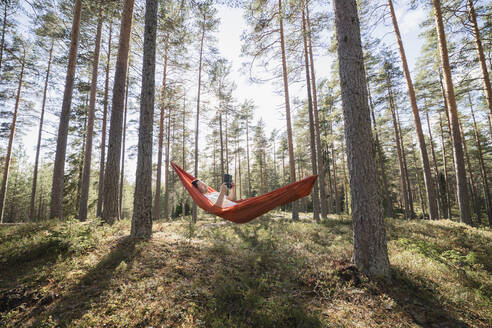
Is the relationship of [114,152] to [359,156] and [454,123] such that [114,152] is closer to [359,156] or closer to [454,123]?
[359,156]

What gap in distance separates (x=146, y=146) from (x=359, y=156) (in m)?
4.25

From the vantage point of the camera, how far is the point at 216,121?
49.0ft

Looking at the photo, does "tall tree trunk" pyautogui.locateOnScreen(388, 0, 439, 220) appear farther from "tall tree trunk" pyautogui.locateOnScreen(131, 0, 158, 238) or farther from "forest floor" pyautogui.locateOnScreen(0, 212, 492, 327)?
"tall tree trunk" pyautogui.locateOnScreen(131, 0, 158, 238)

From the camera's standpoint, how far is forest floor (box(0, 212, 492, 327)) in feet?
7.32

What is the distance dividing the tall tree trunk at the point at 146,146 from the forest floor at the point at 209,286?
1.33 ft

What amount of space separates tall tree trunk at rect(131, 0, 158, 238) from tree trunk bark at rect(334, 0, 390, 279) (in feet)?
13.0

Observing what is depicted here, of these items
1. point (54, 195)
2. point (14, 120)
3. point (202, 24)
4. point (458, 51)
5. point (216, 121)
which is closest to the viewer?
point (54, 195)

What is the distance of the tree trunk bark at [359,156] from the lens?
3172 millimetres

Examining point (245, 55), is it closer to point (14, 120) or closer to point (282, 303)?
point (282, 303)

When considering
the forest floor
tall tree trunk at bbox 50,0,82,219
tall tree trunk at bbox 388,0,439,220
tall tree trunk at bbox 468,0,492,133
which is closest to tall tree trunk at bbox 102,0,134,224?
the forest floor

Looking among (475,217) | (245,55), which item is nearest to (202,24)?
(245,55)

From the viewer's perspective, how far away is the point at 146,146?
14.3 ft

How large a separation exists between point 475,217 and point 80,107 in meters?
31.1

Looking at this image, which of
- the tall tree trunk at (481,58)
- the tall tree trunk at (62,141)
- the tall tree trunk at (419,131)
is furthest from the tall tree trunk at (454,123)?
the tall tree trunk at (62,141)
